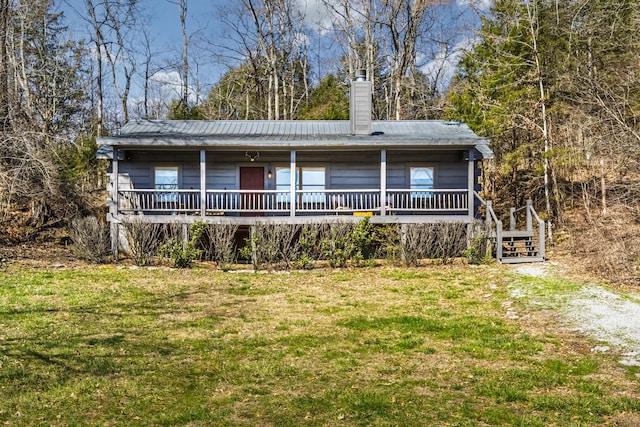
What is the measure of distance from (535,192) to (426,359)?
16218mm

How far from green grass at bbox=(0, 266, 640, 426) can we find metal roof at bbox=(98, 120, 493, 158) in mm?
4979

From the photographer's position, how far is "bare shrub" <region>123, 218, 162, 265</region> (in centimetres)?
1409

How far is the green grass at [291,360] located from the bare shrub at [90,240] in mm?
2800

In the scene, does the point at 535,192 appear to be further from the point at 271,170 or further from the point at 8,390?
the point at 8,390

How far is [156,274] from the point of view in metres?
13.1

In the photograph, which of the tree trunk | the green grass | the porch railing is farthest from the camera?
the porch railing

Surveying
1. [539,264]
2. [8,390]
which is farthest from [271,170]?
[8,390]

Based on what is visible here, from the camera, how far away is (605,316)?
880 centimetres

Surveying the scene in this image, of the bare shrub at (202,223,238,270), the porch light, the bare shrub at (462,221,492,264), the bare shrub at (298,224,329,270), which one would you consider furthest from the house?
the bare shrub at (202,223,238,270)

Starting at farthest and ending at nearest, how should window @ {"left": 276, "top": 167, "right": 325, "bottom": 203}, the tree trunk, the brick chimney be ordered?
window @ {"left": 276, "top": 167, "right": 325, "bottom": 203}, the brick chimney, the tree trunk

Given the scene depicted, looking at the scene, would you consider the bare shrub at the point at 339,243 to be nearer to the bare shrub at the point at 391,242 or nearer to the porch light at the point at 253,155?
the bare shrub at the point at 391,242

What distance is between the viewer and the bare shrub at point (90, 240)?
14562 millimetres

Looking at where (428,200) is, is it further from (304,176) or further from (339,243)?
(339,243)

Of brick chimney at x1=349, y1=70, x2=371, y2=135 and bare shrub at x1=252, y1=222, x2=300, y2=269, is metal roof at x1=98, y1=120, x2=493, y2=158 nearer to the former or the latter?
brick chimney at x1=349, y1=70, x2=371, y2=135
